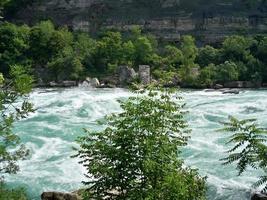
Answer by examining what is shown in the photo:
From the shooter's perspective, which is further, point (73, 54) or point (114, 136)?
point (73, 54)

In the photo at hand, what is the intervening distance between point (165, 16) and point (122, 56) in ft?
55.0

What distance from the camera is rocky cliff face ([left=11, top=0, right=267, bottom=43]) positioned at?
214 feet

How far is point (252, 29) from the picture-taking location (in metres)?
63.5

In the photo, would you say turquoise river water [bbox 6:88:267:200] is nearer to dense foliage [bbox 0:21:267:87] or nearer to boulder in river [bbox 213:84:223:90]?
boulder in river [bbox 213:84:223:90]

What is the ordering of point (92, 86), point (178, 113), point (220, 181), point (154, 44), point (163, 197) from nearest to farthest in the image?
point (163, 197)
point (178, 113)
point (220, 181)
point (92, 86)
point (154, 44)

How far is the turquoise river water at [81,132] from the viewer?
16344mm

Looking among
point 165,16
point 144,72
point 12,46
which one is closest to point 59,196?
point 144,72

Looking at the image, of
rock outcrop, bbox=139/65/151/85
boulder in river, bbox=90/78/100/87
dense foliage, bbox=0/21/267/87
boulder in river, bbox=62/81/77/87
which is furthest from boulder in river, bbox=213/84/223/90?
boulder in river, bbox=62/81/77/87

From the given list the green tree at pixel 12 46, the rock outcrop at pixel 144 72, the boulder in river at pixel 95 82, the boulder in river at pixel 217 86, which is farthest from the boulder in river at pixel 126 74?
the green tree at pixel 12 46

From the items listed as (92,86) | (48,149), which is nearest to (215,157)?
(48,149)

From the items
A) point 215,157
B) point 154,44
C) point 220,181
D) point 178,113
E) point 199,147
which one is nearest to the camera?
point 178,113

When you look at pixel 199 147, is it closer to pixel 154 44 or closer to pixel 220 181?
pixel 220 181

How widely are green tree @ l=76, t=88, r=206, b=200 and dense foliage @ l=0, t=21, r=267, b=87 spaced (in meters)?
38.5

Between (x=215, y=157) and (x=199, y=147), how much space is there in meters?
1.67
